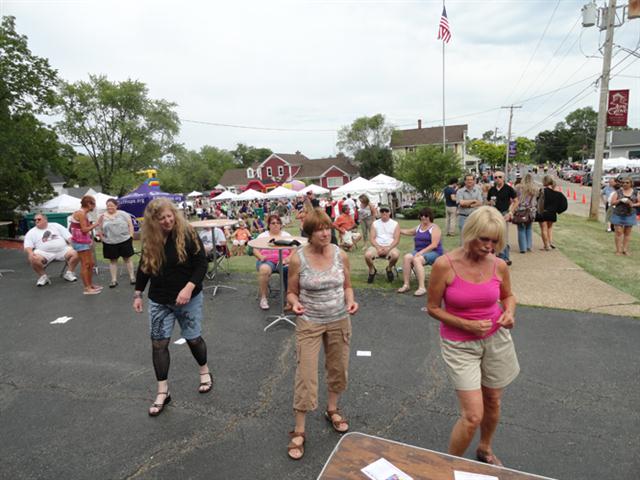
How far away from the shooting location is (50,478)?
251 cm

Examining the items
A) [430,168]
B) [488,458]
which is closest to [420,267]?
[488,458]

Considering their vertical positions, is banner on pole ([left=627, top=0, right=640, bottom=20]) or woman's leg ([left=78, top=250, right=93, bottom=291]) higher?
banner on pole ([left=627, top=0, right=640, bottom=20])

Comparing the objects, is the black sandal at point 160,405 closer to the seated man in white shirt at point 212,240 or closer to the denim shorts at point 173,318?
the denim shorts at point 173,318

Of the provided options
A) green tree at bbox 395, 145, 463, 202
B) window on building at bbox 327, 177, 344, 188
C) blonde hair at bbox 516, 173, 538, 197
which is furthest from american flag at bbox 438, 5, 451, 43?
window on building at bbox 327, 177, 344, 188

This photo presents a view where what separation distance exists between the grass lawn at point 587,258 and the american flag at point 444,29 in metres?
14.9

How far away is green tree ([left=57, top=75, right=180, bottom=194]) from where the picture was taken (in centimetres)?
3631

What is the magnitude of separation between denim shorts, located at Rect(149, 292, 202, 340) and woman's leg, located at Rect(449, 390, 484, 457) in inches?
87.1

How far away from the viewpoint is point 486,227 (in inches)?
84.0

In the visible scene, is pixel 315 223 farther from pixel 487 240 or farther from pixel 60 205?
pixel 60 205

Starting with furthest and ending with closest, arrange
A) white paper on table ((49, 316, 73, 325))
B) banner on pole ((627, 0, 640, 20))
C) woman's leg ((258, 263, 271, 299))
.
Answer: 1. banner on pole ((627, 0, 640, 20))
2. woman's leg ((258, 263, 271, 299))
3. white paper on table ((49, 316, 73, 325))

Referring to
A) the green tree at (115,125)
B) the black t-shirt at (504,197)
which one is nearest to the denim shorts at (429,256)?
the black t-shirt at (504,197)

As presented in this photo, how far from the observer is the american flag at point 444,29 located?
2215cm

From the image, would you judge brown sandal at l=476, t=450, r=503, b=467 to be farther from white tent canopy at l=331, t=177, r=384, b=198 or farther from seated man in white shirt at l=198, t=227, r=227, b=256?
white tent canopy at l=331, t=177, r=384, b=198

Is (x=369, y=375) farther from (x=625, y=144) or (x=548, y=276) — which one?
(x=625, y=144)
